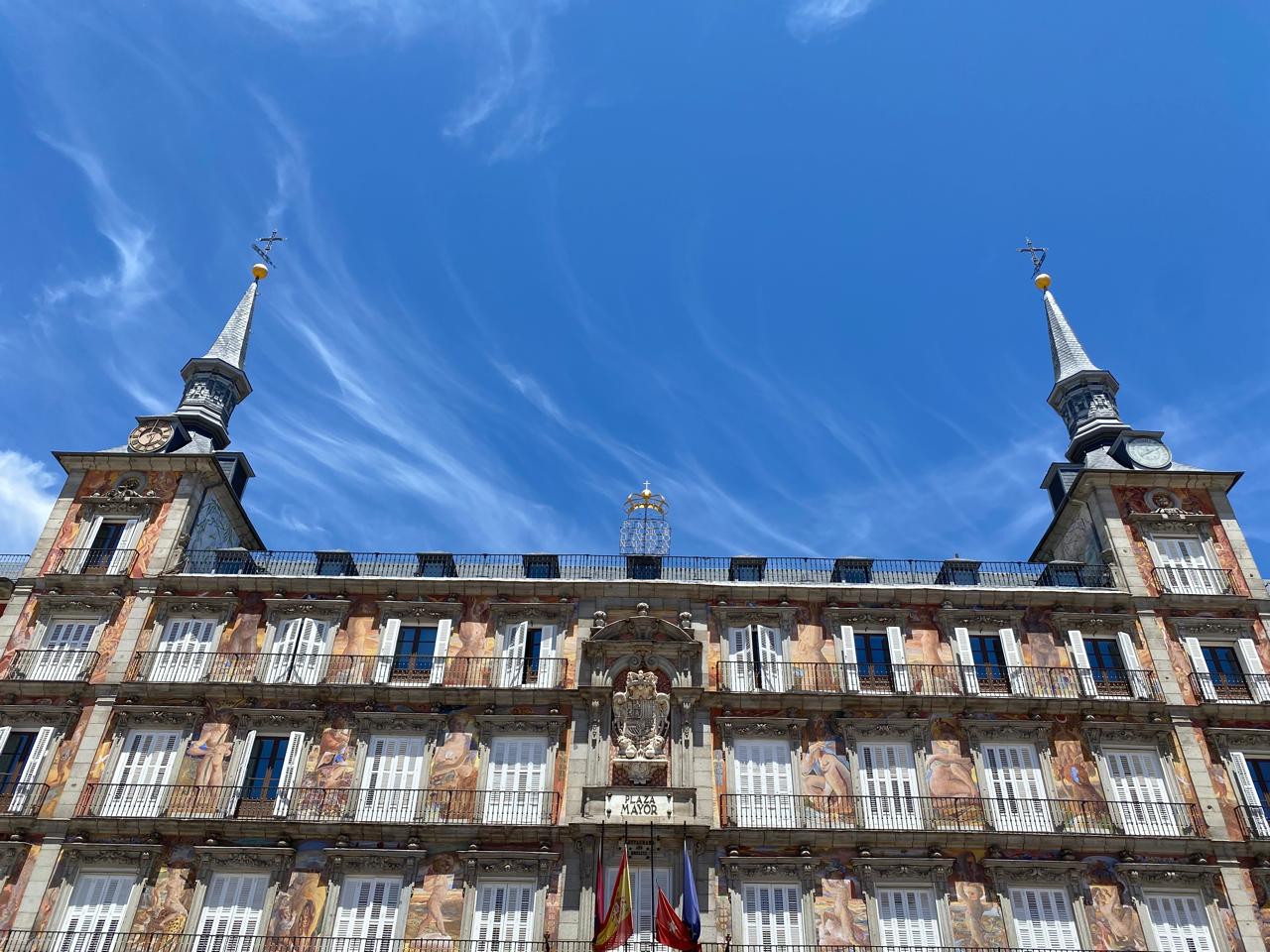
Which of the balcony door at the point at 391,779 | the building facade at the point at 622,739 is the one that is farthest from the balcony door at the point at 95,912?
the balcony door at the point at 391,779

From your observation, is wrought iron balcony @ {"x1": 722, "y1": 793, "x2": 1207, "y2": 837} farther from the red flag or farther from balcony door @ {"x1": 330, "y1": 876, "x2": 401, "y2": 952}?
balcony door @ {"x1": 330, "y1": 876, "x2": 401, "y2": 952}

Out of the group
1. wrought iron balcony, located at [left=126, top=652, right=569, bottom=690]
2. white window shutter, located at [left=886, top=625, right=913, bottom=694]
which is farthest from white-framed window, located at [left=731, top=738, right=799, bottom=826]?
wrought iron balcony, located at [left=126, top=652, right=569, bottom=690]

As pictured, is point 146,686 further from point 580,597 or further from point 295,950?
point 580,597

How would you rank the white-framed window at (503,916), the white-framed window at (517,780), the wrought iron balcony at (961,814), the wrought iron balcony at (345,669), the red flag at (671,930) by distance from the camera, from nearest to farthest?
1. the red flag at (671,930)
2. the white-framed window at (503,916)
3. the wrought iron balcony at (961,814)
4. the white-framed window at (517,780)
5. the wrought iron balcony at (345,669)

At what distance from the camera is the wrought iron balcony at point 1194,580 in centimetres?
3416

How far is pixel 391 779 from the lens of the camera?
30.3 metres

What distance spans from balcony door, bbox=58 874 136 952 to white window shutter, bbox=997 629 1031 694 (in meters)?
25.7

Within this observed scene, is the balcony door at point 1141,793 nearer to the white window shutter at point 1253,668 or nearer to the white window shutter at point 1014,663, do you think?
the white window shutter at point 1014,663

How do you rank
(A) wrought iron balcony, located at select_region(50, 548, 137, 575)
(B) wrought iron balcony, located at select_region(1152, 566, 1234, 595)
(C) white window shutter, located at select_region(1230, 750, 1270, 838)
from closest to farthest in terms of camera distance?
1. (C) white window shutter, located at select_region(1230, 750, 1270, 838)
2. (B) wrought iron balcony, located at select_region(1152, 566, 1234, 595)
3. (A) wrought iron balcony, located at select_region(50, 548, 137, 575)

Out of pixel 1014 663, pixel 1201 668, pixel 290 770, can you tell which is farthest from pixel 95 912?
pixel 1201 668

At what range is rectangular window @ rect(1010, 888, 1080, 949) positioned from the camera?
89.9 ft

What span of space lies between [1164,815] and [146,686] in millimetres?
29661

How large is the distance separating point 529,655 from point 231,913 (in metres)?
10.8

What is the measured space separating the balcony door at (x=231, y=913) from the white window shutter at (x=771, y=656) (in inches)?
600
